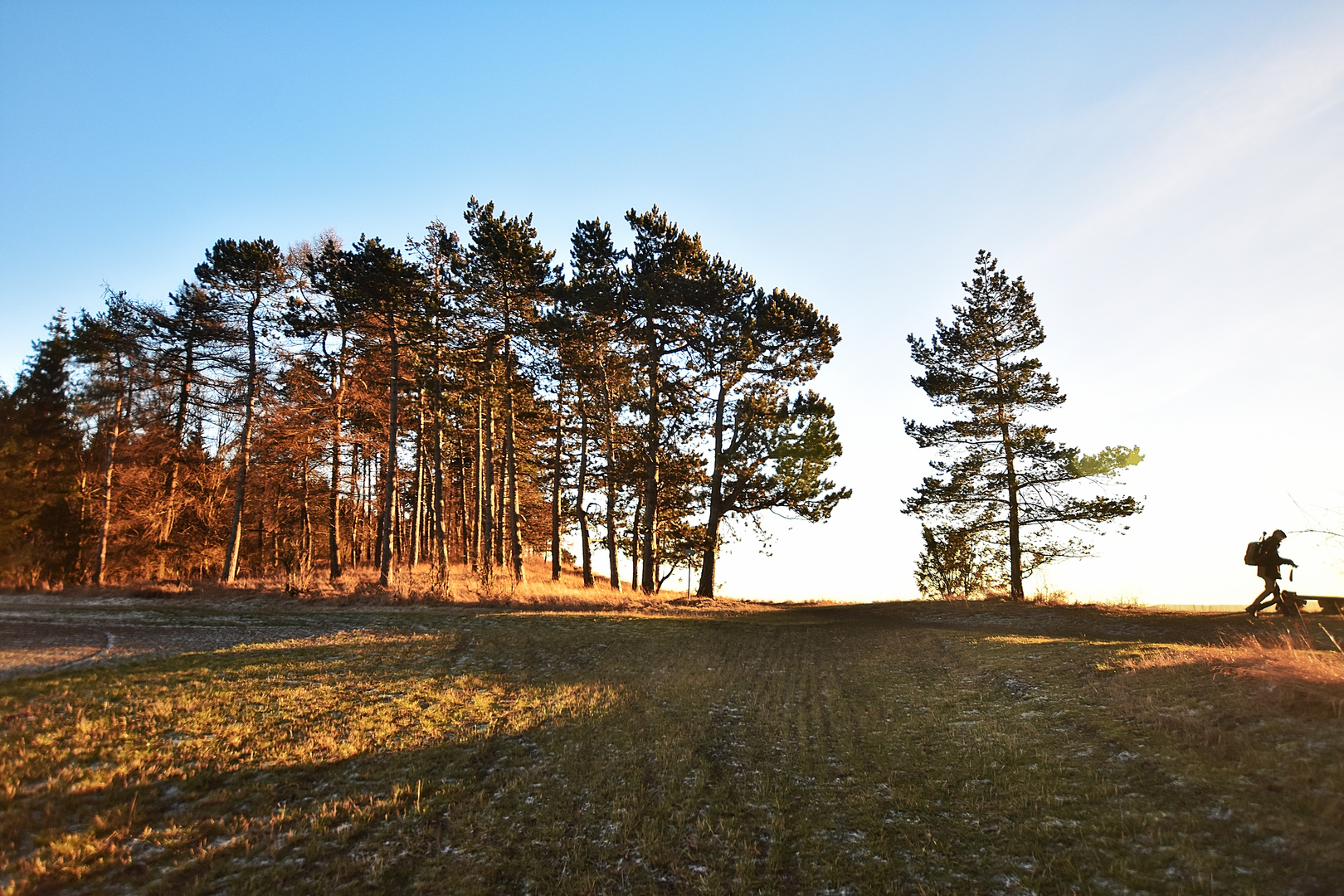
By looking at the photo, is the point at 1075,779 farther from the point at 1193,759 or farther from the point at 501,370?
the point at 501,370

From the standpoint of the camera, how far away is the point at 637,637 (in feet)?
55.1

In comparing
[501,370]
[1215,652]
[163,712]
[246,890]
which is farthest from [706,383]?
[246,890]

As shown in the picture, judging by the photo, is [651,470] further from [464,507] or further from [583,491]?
[464,507]

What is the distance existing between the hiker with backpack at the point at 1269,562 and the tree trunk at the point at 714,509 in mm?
18744

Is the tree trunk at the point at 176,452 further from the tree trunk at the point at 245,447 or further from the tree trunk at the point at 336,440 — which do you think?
the tree trunk at the point at 336,440

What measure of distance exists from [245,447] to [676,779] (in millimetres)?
30649

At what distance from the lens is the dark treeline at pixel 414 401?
2848cm

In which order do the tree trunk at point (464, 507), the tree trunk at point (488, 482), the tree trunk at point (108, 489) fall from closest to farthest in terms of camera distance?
the tree trunk at point (488, 482) → the tree trunk at point (108, 489) → the tree trunk at point (464, 507)

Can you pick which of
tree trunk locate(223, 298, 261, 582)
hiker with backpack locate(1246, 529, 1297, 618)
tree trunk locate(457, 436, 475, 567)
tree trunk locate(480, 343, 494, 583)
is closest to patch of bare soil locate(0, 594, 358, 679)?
tree trunk locate(223, 298, 261, 582)

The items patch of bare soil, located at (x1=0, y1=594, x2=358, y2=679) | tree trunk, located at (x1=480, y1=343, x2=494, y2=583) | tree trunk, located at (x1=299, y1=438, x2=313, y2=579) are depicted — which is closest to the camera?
patch of bare soil, located at (x1=0, y1=594, x2=358, y2=679)

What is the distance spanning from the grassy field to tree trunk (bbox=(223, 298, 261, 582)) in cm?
2051

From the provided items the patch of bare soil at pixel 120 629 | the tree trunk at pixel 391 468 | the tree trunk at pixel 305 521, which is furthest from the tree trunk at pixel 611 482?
the tree trunk at pixel 305 521

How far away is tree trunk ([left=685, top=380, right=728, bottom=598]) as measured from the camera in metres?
29.8

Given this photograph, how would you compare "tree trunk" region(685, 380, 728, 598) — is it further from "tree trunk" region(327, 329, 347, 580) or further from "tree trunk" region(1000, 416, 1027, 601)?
"tree trunk" region(327, 329, 347, 580)
